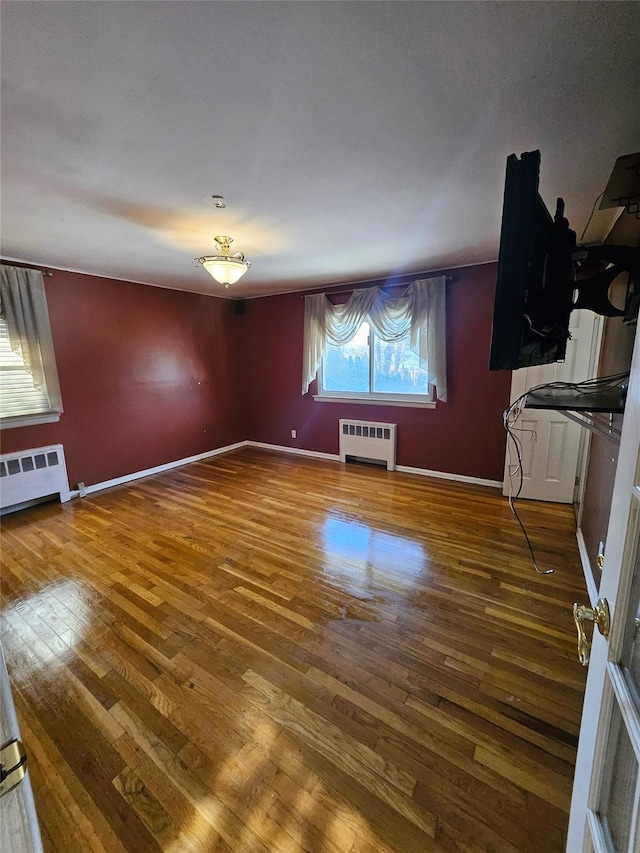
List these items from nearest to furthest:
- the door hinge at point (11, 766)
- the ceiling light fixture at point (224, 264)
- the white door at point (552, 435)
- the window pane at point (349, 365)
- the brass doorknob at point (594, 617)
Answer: the door hinge at point (11, 766) < the brass doorknob at point (594, 617) < the ceiling light fixture at point (224, 264) < the white door at point (552, 435) < the window pane at point (349, 365)

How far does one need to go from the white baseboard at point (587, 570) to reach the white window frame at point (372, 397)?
1.98 m

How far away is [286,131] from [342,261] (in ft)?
6.77

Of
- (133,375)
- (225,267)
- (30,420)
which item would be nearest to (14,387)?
(30,420)

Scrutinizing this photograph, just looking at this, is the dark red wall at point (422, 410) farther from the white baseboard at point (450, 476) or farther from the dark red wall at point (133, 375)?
the dark red wall at point (133, 375)

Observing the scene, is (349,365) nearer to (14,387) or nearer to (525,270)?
(14,387)

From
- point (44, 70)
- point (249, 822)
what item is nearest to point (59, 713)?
point (249, 822)

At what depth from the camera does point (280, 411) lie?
5.42 metres

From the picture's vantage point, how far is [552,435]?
3268 mm

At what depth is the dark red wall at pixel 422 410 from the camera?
374 cm

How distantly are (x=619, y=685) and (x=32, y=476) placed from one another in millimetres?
4396

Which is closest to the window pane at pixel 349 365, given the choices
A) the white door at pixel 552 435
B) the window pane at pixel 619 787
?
the white door at pixel 552 435

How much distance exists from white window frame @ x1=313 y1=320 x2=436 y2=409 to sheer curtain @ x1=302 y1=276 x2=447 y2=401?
171 millimetres

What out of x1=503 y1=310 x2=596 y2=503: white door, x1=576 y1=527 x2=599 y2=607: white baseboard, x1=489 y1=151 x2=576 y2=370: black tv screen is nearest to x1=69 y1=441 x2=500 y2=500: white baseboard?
x1=503 y1=310 x2=596 y2=503: white door

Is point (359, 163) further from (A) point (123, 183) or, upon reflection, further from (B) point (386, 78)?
(A) point (123, 183)
